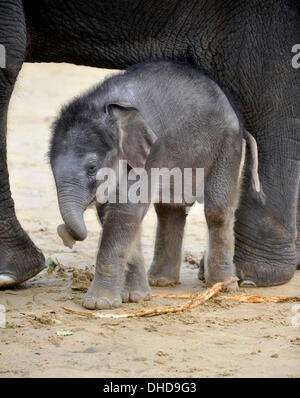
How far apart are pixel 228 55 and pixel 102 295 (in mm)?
1487

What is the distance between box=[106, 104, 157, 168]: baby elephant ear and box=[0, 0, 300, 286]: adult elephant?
79cm

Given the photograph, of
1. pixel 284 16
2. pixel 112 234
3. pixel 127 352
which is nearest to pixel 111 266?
pixel 112 234

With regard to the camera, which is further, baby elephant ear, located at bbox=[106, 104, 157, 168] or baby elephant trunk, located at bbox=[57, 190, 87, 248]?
baby elephant ear, located at bbox=[106, 104, 157, 168]

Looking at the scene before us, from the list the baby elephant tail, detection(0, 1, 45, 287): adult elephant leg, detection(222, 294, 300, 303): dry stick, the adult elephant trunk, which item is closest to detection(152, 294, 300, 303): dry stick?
detection(222, 294, 300, 303): dry stick

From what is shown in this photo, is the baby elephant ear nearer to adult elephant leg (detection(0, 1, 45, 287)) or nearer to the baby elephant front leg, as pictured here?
the baby elephant front leg

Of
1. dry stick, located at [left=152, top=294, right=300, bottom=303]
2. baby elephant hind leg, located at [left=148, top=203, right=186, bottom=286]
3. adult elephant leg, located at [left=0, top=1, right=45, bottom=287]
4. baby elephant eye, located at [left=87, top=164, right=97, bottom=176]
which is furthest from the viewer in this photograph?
baby elephant hind leg, located at [left=148, top=203, right=186, bottom=286]

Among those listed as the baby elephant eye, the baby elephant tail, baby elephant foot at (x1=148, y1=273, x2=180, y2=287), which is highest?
the baby elephant tail

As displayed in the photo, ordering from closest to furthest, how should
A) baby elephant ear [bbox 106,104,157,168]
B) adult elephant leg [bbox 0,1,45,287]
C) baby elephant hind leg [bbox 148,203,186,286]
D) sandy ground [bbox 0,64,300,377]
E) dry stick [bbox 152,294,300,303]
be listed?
sandy ground [bbox 0,64,300,377] → baby elephant ear [bbox 106,104,157,168] → adult elephant leg [bbox 0,1,45,287] → dry stick [bbox 152,294,300,303] → baby elephant hind leg [bbox 148,203,186,286]

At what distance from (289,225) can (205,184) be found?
67 centimetres

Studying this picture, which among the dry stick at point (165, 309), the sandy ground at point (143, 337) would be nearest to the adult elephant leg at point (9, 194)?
the sandy ground at point (143, 337)

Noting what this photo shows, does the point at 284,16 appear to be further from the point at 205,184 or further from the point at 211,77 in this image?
the point at 205,184

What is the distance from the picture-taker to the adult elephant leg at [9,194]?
471cm

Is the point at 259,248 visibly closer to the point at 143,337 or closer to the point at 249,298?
the point at 249,298

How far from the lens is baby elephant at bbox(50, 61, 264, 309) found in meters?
4.39
